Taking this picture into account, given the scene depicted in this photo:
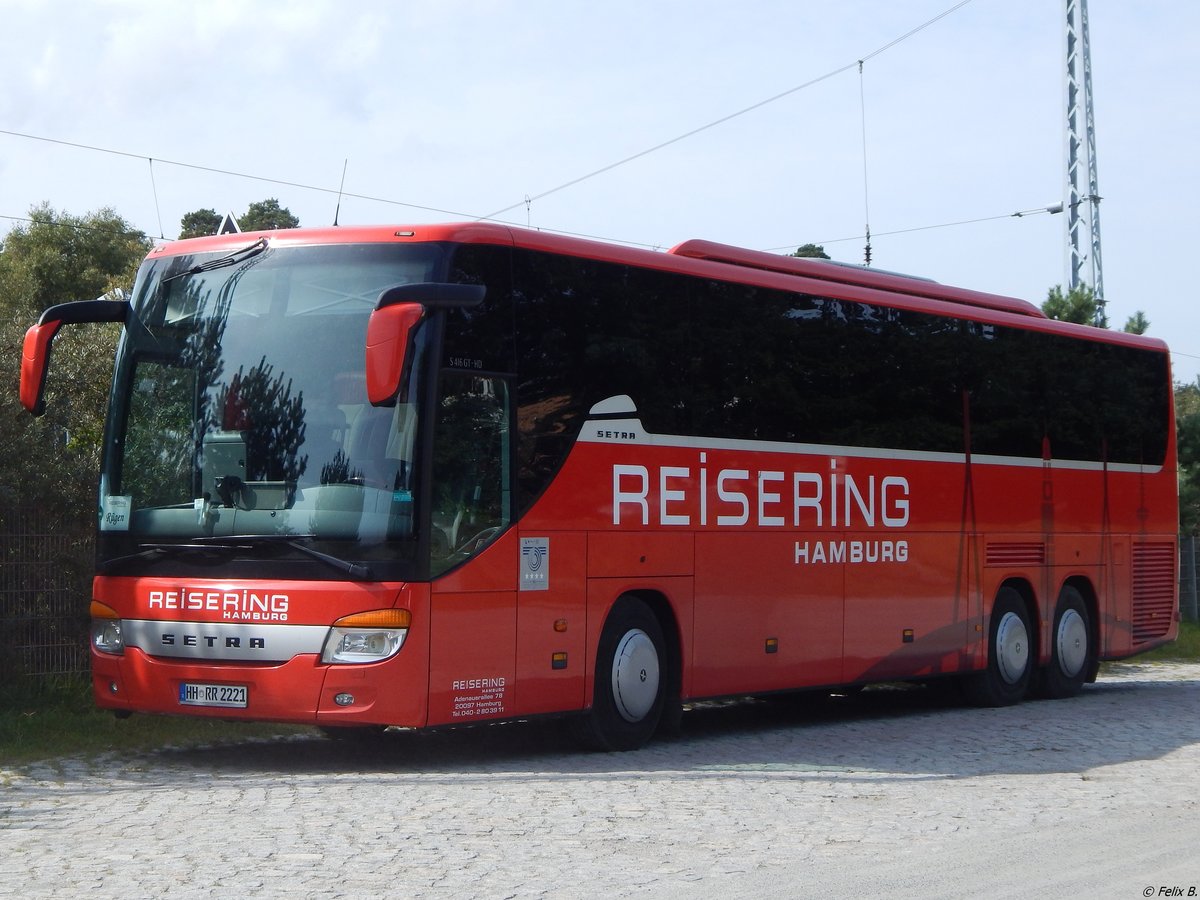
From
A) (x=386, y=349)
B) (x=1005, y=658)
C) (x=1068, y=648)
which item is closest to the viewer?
Result: (x=386, y=349)

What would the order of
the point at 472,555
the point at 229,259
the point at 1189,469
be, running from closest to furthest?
the point at 472,555, the point at 229,259, the point at 1189,469

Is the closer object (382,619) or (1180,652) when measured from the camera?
(382,619)

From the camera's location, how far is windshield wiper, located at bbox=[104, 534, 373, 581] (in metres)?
10.8

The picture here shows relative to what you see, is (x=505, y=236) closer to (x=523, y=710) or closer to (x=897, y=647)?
(x=523, y=710)

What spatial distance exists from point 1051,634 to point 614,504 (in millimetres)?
7936

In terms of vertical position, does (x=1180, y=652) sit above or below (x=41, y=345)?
below

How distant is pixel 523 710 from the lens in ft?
38.5

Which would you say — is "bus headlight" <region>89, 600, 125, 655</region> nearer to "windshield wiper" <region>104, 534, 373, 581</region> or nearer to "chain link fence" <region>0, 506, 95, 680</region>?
"windshield wiper" <region>104, 534, 373, 581</region>

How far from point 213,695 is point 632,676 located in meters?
3.26

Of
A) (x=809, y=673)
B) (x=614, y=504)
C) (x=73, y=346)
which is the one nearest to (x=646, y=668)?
(x=614, y=504)

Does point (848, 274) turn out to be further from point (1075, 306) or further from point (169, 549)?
point (1075, 306)

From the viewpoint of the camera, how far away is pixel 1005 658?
1777 centimetres

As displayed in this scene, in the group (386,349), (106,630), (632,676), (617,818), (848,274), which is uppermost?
(848,274)

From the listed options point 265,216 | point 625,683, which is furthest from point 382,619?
point 265,216
